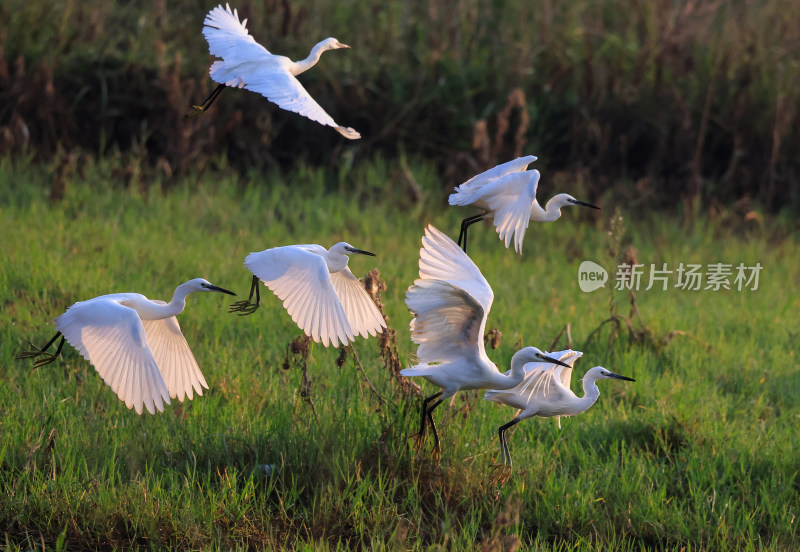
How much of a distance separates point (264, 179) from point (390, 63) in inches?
64.9

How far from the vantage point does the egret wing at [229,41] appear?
136 inches

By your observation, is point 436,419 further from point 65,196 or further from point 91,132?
point 91,132

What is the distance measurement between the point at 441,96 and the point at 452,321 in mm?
6007

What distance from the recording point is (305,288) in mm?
3238

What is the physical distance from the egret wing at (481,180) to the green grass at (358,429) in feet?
3.25

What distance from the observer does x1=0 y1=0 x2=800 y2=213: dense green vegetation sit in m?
8.54

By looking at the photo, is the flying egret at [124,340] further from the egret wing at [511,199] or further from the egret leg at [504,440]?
the egret leg at [504,440]

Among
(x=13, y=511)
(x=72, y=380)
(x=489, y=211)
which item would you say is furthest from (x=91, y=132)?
(x=489, y=211)

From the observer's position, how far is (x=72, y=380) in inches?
191

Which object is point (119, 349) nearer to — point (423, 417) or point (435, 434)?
point (423, 417)

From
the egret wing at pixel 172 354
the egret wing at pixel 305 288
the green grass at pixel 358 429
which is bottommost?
the green grass at pixel 358 429

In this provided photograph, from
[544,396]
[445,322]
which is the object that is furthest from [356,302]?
[544,396]

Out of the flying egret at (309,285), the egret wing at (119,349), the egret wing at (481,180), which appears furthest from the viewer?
the egret wing at (481,180)

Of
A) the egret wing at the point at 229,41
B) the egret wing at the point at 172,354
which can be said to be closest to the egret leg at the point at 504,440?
the egret wing at the point at 172,354
